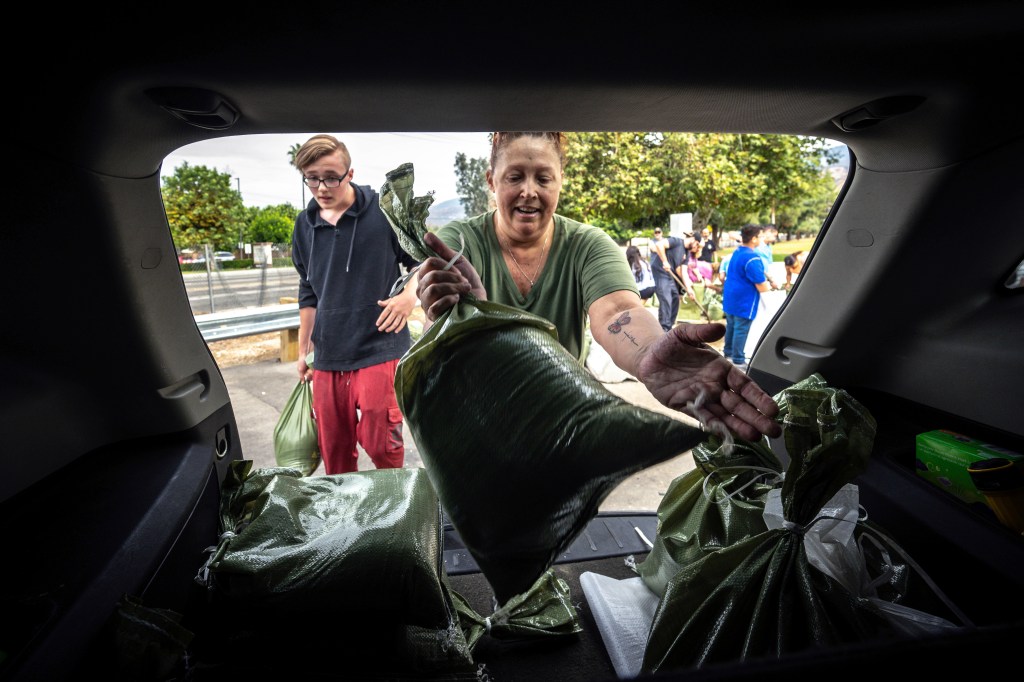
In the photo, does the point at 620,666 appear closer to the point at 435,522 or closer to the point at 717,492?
the point at 717,492

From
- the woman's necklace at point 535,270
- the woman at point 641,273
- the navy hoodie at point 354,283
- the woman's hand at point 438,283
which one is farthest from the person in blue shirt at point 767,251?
the woman's hand at point 438,283

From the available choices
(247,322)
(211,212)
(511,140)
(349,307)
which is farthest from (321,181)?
(211,212)

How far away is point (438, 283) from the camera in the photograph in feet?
3.82

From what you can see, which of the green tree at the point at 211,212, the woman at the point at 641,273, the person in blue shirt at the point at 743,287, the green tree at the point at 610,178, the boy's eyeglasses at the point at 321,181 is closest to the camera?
the boy's eyeglasses at the point at 321,181

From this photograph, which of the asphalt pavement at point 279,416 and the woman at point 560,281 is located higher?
the woman at point 560,281

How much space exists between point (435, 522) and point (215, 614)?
0.56 meters

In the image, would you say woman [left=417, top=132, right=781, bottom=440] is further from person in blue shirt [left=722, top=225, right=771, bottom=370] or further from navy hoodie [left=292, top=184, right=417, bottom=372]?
person in blue shirt [left=722, top=225, right=771, bottom=370]

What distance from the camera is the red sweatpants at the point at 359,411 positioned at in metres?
2.71

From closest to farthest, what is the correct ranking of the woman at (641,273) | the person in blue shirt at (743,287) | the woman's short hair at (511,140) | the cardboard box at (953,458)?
the cardboard box at (953,458), the woman's short hair at (511,140), the person in blue shirt at (743,287), the woman at (641,273)

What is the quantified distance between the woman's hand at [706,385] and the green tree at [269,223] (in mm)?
9660

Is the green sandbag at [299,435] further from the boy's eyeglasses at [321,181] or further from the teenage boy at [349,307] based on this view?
→ the boy's eyeglasses at [321,181]

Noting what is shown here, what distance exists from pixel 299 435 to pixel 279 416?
1828 mm

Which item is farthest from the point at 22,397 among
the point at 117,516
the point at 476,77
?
the point at 476,77

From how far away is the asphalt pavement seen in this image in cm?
356
